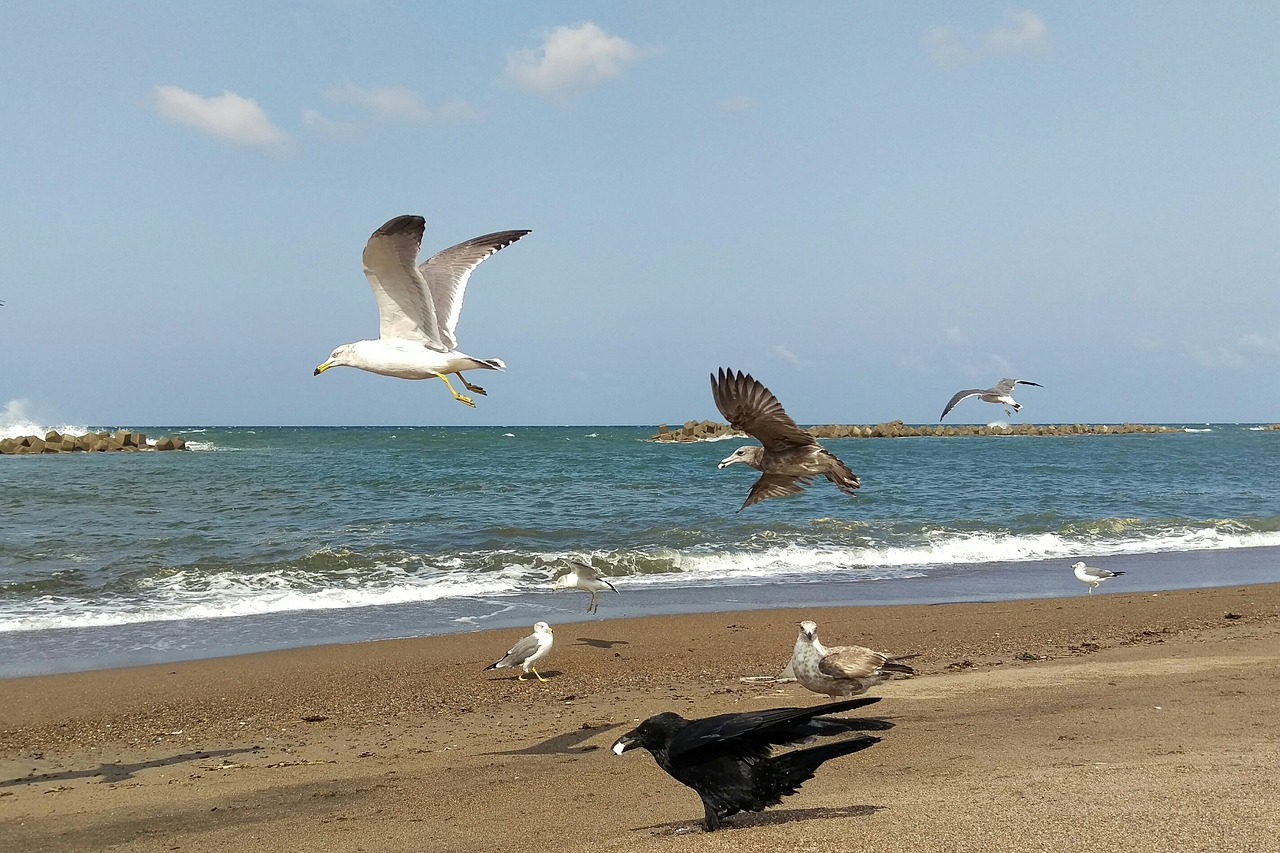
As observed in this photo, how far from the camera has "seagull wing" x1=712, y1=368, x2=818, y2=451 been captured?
695 cm

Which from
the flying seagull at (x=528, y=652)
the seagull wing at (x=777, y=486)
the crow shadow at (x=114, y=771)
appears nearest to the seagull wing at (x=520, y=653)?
the flying seagull at (x=528, y=652)

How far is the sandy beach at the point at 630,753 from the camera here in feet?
12.6

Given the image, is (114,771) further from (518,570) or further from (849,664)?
(518,570)

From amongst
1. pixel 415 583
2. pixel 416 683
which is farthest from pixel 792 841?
pixel 415 583

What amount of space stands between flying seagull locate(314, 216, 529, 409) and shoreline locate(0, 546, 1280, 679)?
171 inches

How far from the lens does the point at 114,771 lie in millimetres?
6352

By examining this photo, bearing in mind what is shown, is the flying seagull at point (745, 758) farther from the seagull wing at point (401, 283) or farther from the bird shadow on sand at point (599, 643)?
the bird shadow on sand at point (599, 643)

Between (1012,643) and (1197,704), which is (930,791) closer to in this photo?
(1197,704)

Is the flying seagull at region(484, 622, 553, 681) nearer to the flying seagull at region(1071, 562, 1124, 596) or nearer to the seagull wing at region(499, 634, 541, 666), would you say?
the seagull wing at region(499, 634, 541, 666)

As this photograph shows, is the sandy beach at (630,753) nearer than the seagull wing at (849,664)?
Yes

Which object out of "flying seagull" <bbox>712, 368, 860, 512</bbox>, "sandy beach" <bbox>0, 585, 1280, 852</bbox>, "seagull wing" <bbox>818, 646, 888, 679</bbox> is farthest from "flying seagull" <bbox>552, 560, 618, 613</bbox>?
"seagull wing" <bbox>818, 646, 888, 679</bbox>

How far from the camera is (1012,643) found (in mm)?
9625

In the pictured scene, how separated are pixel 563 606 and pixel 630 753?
6.88 metres

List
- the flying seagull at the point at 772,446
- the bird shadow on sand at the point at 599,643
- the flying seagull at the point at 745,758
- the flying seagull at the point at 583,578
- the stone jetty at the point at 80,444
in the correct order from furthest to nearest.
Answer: the stone jetty at the point at 80,444
the flying seagull at the point at 583,578
the bird shadow on sand at the point at 599,643
the flying seagull at the point at 772,446
the flying seagull at the point at 745,758
